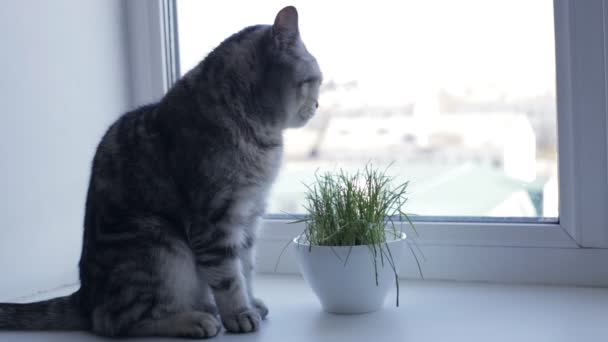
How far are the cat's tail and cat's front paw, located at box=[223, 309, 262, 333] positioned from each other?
0.28 m

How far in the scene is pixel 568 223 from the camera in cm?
146

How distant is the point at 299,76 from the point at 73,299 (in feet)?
1.99

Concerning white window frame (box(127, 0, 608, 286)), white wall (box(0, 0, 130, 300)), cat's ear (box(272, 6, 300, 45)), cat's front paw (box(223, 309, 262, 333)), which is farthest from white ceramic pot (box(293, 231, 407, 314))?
white wall (box(0, 0, 130, 300))

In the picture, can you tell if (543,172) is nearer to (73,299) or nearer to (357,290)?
→ (357,290)

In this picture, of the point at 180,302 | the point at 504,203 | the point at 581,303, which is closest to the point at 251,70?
the point at 180,302

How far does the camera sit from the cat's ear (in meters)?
1.27

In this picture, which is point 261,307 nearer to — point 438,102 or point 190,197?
point 190,197

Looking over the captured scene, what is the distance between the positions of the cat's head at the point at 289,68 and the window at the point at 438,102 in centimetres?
17

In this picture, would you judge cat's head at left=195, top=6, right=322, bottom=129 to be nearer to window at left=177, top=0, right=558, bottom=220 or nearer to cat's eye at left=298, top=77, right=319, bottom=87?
cat's eye at left=298, top=77, right=319, bottom=87

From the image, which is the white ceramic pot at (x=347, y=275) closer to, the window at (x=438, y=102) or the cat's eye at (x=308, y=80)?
the window at (x=438, y=102)

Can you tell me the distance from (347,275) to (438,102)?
1.70 ft

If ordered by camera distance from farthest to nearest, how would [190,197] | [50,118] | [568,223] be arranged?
[50,118] → [568,223] → [190,197]

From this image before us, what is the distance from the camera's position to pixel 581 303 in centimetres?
134

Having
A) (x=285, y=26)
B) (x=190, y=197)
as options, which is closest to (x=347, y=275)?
(x=190, y=197)
